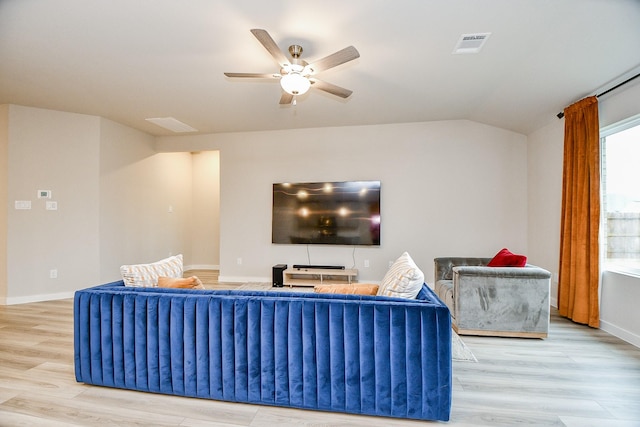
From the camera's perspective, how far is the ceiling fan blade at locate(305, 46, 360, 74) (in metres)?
2.28

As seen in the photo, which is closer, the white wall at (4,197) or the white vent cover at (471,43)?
the white vent cover at (471,43)

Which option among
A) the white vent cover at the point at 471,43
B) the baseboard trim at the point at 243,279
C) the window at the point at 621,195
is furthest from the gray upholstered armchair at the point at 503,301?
the baseboard trim at the point at 243,279

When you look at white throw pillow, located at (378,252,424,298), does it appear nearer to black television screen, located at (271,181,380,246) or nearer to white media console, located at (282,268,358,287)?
white media console, located at (282,268,358,287)

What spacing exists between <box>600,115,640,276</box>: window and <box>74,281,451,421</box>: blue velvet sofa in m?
2.55

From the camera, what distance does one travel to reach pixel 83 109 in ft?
14.2

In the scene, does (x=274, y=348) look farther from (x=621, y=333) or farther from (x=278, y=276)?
(x=621, y=333)

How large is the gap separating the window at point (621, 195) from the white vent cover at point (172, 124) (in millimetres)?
5543

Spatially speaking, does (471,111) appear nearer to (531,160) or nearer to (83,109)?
(531,160)

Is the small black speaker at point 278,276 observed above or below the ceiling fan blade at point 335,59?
below

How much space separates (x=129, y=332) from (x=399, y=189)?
13.5 ft

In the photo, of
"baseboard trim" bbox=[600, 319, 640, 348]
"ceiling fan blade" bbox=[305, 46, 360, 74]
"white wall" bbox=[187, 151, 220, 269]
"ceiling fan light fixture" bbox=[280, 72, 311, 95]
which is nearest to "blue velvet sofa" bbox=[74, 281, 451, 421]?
"ceiling fan light fixture" bbox=[280, 72, 311, 95]

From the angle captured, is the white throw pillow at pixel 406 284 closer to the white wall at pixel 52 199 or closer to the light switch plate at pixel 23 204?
the white wall at pixel 52 199

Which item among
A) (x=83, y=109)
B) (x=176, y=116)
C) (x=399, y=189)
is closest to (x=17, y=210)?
(x=83, y=109)

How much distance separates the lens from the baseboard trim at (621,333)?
278 centimetres
